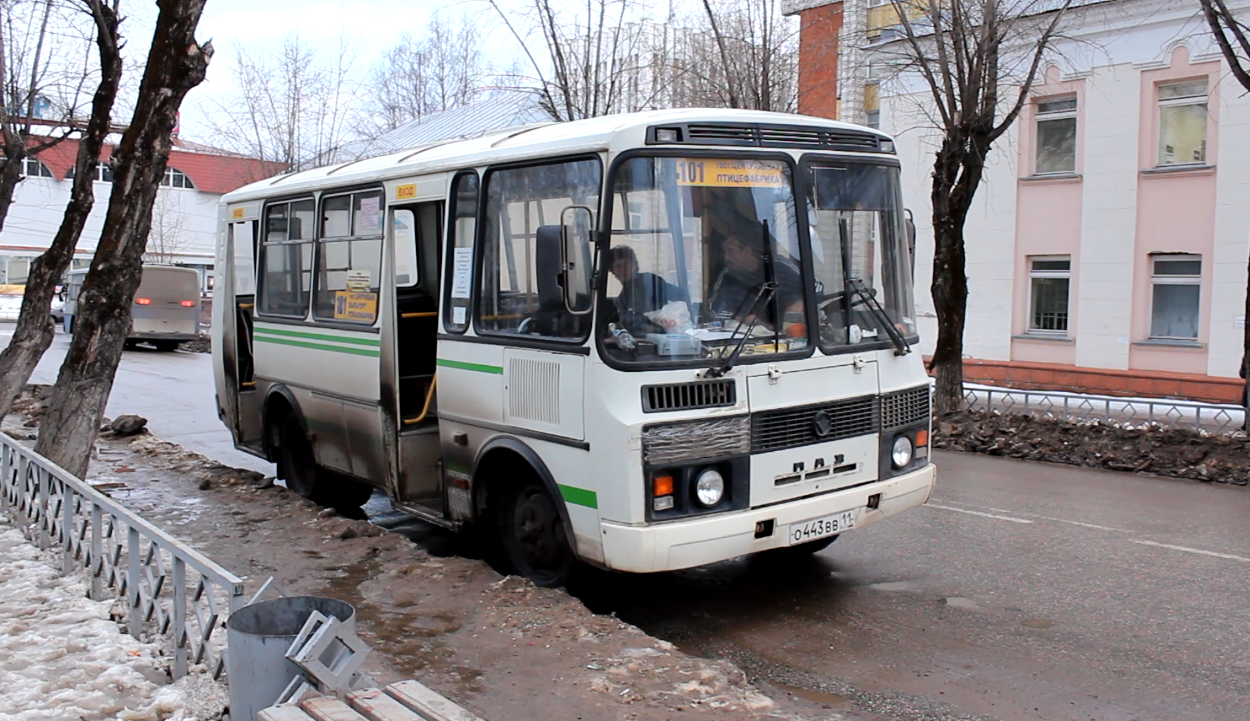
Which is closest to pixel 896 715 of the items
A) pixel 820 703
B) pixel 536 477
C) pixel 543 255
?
pixel 820 703

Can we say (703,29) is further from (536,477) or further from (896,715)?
(896,715)

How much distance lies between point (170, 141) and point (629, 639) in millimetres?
5865

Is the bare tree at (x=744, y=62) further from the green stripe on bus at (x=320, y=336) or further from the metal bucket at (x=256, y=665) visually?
the metal bucket at (x=256, y=665)

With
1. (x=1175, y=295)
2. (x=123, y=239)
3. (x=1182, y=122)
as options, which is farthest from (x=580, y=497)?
(x=1182, y=122)

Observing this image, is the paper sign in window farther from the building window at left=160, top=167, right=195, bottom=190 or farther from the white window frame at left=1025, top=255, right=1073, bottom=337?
the building window at left=160, top=167, right=195, bottom=190

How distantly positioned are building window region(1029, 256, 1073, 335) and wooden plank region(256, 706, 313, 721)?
19009mm

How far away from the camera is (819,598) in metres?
6.79

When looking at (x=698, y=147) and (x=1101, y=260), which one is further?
(x=1101, y=260)

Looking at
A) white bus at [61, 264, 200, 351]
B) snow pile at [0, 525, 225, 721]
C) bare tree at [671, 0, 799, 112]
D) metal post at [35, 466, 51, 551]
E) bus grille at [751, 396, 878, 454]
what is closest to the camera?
snow pile at [0, 525, 225, 721]

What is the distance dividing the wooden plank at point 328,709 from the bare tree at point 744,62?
13.5m

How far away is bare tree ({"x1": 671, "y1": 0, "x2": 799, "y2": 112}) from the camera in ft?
57.1

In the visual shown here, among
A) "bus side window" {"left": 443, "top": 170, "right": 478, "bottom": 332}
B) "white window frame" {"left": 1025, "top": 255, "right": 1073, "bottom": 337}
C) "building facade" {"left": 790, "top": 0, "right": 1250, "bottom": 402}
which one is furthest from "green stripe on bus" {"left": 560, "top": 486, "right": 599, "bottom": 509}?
"white window frame" {"left": 1025, "top": 255, "right": 1073, "bottom": 337}

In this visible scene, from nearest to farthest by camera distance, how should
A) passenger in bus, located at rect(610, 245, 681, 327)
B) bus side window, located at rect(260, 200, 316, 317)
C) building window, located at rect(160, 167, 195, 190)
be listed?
passenger in bus, located at rect(610, 245, 681, 327) → bus side window, located at rect(260, 200, 316, 317) → building window, located at rect(160, 167, 195, 190)

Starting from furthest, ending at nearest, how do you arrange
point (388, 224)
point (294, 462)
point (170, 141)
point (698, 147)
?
1. point (294, 462)
2. point (170, 141)
3. point (388, 224)
4. point (698, 147)
